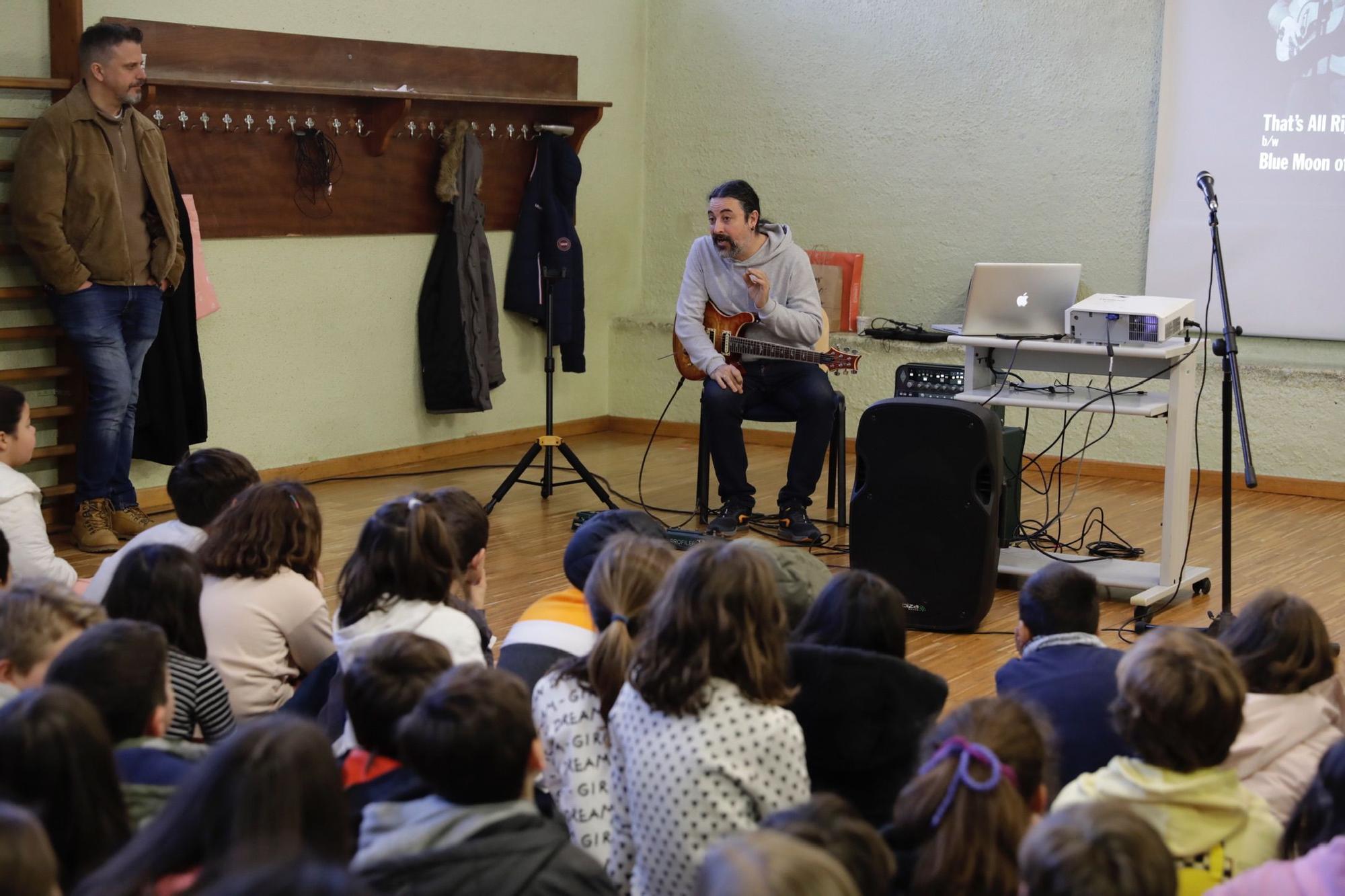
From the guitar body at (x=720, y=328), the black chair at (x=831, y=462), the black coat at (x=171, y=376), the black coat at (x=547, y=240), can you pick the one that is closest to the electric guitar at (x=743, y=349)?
the guitar body at (x=720, y=328)

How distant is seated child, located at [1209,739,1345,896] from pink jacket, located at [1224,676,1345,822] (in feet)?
1.20

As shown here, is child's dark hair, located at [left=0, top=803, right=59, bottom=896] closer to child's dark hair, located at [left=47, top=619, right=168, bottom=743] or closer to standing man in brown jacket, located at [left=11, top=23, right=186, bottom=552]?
child's dark hair, located at [left=47, top=619, right=168, bottom=743]

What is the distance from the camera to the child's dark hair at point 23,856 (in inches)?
45.8

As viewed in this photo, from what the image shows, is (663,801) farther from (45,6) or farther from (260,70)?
(260,70)

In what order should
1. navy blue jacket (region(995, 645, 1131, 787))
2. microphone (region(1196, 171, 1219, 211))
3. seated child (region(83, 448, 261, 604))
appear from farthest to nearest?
1. microphone (region(1196, 171, 1219, 211))
2. seated child (region(83, 448, 261, 604))
3. navy blue jacket (region(995, 645, 1131, 787))

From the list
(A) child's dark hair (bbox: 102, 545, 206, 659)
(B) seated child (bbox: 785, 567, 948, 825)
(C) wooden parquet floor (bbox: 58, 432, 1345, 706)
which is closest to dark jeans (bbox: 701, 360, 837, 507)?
(C) wooden parquet floor (bbox: 58, 432, 1345, 706)

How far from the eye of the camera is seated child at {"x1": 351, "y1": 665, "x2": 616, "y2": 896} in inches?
60.0

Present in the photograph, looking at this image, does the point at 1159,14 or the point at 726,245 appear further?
the point at 1159,14

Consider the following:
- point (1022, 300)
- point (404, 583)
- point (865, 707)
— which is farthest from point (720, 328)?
point (865, 707)

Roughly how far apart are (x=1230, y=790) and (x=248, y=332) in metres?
4.62

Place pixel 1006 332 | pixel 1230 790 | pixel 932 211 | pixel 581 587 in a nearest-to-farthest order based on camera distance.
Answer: pixel 1230 790 < pixel 581 587 < pixel 1006 332 < pixel 932 211

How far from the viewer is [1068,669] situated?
7.77 ft

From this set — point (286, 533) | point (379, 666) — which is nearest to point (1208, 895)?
point (379, 666)

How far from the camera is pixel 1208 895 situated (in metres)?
1.57
